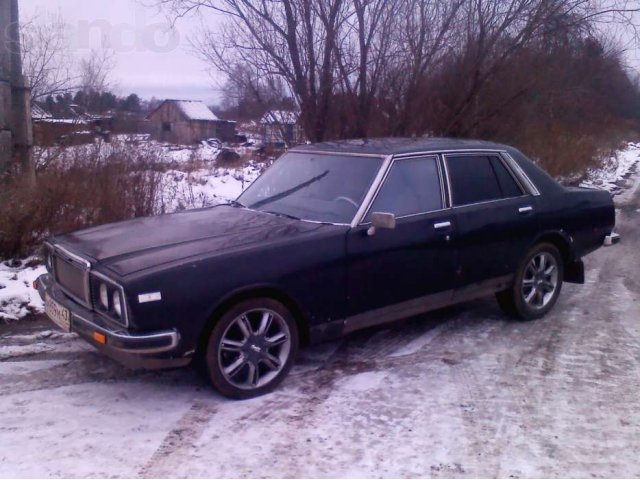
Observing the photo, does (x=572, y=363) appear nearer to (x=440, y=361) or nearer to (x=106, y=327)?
(x=440, y=361)

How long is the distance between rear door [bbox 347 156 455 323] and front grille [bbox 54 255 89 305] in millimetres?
1761

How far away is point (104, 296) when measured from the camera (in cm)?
416

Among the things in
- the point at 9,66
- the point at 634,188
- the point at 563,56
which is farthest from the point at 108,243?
the point at 634,188

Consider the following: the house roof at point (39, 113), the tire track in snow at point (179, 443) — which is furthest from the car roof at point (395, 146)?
the house roof at point (39, 113)

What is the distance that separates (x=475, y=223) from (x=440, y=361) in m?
1.17

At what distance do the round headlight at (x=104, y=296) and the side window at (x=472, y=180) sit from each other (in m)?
2.79

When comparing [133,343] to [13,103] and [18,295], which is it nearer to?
[18,295]

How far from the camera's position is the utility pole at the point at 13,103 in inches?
324

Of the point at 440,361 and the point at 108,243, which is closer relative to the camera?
the point at 108,243

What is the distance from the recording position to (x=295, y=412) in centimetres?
420

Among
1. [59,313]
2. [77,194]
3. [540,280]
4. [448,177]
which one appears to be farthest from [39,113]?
[540,280]

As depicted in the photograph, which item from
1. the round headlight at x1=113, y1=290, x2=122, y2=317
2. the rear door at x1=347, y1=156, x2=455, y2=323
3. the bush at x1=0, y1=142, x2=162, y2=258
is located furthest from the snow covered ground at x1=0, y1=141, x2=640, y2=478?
the bush at x1=0, y1=142, x2=162, y2=258

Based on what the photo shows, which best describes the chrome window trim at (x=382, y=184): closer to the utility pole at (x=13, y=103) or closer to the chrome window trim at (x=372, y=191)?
the chrome window trim at (x=372, y=191)

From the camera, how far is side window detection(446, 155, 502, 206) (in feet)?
18.2
